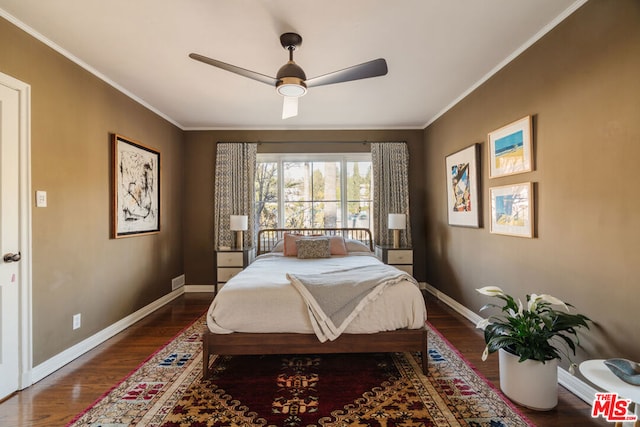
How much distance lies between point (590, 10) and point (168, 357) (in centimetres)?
411

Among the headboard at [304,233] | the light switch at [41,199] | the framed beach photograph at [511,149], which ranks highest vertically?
the framed beach photograph at [511,149]

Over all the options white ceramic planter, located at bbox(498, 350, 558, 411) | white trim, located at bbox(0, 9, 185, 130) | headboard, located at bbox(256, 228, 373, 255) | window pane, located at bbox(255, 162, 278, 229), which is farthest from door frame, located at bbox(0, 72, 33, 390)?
white ceramic planter, located at bbox(498, 350, 558, 411)

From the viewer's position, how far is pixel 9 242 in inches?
82.8

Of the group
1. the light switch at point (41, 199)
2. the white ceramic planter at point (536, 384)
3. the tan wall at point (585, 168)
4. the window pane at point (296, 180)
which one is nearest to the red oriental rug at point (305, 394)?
the white ceramic planter at point (536, 384)

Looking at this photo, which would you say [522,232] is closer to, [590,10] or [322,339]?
[590,10]

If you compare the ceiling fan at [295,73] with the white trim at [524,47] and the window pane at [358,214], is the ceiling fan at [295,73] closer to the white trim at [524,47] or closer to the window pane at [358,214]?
the white trim at [524,47]

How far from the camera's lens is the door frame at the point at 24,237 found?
2176mm

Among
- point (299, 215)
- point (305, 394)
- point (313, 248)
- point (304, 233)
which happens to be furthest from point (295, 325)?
point (299, 215)

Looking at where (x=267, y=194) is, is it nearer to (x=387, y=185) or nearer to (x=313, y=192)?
(x=313, y=192)

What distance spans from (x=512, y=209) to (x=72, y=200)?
3.96 metres

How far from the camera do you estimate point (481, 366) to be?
2445 mm

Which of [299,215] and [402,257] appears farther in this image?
[299,215]

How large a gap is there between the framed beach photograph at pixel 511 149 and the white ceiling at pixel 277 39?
66 cm

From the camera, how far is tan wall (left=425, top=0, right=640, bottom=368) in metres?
1.73
